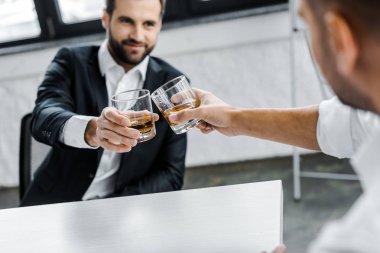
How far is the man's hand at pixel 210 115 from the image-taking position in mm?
1697

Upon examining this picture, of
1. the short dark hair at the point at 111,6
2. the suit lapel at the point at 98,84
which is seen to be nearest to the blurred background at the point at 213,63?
the short dark hair at the point at 111,6

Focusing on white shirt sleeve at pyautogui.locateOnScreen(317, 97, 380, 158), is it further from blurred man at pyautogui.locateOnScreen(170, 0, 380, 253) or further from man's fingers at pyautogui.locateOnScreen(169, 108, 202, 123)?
blurred man at pyautogui.locateOnScreen(170, 0, 380, 253)

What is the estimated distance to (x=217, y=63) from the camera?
3.70m

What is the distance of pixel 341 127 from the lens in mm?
1534

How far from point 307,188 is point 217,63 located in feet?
2.97

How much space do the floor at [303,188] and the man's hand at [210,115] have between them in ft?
3.77

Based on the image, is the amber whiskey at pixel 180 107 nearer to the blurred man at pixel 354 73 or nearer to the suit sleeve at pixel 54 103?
the suit sleeve at pixel 54 103

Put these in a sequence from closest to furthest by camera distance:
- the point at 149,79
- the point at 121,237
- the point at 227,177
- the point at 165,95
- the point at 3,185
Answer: the point at 121,237 < the point at 165,95 < the point at 149,79 < the point at 227,177 < the point at 3,185

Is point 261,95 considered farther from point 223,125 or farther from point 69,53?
point 223,125

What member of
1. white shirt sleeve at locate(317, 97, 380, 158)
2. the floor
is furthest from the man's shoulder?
the floor

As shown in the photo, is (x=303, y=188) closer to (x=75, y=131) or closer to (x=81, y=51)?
(x=81, y=51)

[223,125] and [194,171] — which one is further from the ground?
[223,125]

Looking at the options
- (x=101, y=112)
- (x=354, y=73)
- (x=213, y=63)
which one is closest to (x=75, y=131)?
(x=101, y=112)

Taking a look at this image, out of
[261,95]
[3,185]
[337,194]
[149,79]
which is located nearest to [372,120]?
[149,79]
